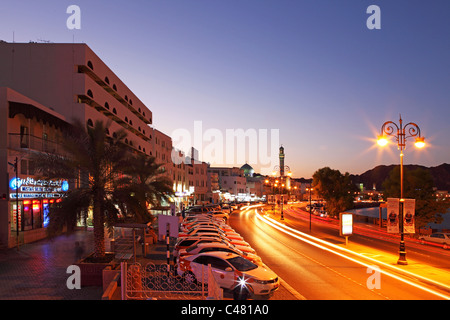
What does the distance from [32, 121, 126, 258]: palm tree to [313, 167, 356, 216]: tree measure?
46521 millimetres

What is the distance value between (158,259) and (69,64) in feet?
74.5

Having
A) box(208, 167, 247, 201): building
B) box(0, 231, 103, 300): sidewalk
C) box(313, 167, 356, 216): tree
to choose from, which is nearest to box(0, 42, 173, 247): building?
box(0, 231, 103, 300): sidewalk

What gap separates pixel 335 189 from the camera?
5722 cm

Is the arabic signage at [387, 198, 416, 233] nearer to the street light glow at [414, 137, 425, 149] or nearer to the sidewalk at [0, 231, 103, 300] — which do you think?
the street light glow at [414, 137, 425, 149]

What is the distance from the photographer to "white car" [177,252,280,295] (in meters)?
12.5

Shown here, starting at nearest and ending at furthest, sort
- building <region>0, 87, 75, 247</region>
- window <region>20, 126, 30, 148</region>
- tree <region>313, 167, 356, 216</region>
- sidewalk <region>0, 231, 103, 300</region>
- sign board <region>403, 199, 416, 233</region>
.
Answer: sidewalk <region>0, 231, 103, 300</region>
sign board <region>403, 199, 416, 233</region>
building <region>0, 87, 75, 247</region>
window <region>20, 126, 30, 148</region>
tree <region>313, 167, 356, 216</region>

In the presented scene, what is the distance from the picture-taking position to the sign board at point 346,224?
26.2 m

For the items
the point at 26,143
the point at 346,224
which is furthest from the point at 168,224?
the point at 346,224

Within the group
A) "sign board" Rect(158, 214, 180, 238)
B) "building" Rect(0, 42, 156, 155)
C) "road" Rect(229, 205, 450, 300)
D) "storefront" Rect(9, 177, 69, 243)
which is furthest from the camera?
"building" Rect(0, 42, 156, 155)

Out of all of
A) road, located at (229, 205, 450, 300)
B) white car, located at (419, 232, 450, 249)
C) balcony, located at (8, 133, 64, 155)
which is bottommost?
white car, located at (419, 232, 450, 249)

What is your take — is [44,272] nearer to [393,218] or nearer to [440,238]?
[393,218]

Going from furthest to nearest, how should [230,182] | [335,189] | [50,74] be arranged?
[230,182]
[335,189]
[50,74]

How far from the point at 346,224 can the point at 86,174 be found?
18976 mm
